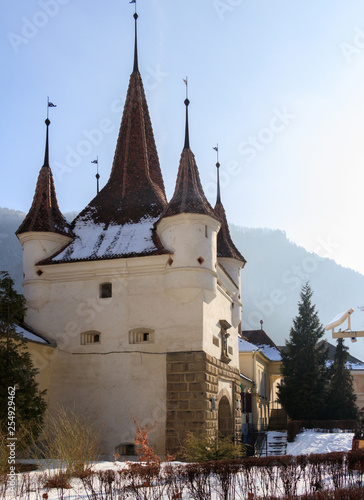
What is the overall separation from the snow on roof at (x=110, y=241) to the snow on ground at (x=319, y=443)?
10611 mm

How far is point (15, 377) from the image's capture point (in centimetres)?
1666

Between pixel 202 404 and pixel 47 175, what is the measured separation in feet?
38.0

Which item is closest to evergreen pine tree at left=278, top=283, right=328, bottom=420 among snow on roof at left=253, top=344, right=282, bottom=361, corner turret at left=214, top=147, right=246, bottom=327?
snow on roof at left=253, top=344, right=282, bottom=361

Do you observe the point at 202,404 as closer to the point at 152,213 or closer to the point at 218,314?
the point at 218,314

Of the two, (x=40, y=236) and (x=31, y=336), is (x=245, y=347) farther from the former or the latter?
(x=31, y=336)

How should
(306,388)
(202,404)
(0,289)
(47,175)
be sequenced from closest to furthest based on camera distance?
(0,289) → (202,404) → (47,175) → (306,388)

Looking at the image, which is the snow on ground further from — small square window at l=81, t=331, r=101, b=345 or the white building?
small square window at l=81, t=331, r=101, b=345

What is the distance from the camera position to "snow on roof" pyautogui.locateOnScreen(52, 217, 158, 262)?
22922 millimetres

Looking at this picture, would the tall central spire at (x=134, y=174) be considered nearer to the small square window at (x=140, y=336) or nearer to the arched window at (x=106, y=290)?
the arched window at (x=106, y=290)

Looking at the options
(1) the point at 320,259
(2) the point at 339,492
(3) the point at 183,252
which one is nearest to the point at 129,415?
(3) the point at 183,252

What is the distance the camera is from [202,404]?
67.5ft

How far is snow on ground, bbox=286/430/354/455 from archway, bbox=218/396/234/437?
2.88 meters

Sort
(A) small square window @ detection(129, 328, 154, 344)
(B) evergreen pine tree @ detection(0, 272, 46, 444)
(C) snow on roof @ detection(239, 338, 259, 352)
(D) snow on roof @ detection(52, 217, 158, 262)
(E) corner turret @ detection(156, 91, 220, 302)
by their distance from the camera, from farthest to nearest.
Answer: (C) snow on roof @ detection(239, 338, 259, 352) → (D) snow on roof @ detection(52, 217, 158, 262) → (A) small square window @ detection(129, 328, 154, 344) → (E) corner turret @ detection(156, 91, 220, 302) → (B) evergreen pine tree @ detection(0, 272, 46, 444)

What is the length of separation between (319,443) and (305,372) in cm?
1051
